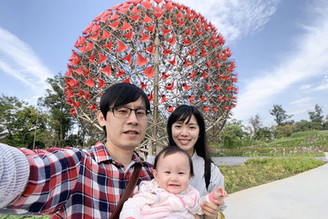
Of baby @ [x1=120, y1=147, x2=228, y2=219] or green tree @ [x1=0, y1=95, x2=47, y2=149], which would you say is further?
green tree @ [x1=0, y1=95, x2=47, y2=149]

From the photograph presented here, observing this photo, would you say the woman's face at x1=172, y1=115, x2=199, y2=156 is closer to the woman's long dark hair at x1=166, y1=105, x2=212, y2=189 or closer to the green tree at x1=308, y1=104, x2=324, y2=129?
the woman's long dark hair at x1=166, y1=105, x2=212, y2=189

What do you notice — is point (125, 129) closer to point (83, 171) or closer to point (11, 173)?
point (83, 171)

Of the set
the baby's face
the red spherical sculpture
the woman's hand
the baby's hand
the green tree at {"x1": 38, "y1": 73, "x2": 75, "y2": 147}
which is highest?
the green tree at {"x1": 38, "y1": 73, "x2": 75, "y2": 147}

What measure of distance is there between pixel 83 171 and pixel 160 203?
58cm

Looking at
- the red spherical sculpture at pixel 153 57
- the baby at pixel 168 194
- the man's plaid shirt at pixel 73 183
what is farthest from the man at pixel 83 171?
the red spherical sculpture at pixel 153 57

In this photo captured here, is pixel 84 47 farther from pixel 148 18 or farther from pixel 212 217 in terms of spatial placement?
pixel 212 217

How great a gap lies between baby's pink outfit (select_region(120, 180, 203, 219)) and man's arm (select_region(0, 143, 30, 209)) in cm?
57

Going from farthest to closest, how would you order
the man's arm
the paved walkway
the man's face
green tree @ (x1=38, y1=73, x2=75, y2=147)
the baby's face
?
green tree @ (x1=38, y1=73, x2=75, y2=147)
the paved walkway
the baby's face
the man's face
the man's arm

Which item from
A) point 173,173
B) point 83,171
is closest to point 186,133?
point 173,173

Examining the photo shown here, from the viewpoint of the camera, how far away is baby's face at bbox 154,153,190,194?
4.71ft

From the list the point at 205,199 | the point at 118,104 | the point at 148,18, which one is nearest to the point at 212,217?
the point at 205,199

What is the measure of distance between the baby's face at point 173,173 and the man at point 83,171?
122 millimetres

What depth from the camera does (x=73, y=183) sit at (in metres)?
1.09

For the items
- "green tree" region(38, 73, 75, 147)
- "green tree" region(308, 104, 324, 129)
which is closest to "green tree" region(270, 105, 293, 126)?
"green tree" region(308, 104, 324, 129)
